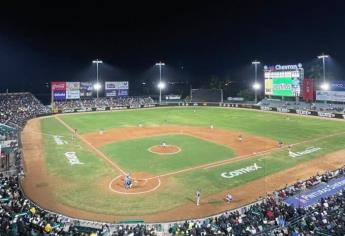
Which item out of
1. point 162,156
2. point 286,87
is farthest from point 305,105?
point 162,156

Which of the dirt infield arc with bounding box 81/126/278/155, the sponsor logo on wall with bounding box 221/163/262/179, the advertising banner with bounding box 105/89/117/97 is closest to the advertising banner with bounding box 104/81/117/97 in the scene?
the advertising banner with bounding box 105/89/117/97

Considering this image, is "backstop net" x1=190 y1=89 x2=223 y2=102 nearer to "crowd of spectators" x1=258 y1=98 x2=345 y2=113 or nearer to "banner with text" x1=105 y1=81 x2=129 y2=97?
"crowd of spectators" x1=258 y1=98 x2=345 y2=113

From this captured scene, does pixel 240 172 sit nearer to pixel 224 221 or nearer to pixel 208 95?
pixel 224 221

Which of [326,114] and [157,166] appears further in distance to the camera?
[326,114]

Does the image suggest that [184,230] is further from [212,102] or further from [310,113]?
[212,102]

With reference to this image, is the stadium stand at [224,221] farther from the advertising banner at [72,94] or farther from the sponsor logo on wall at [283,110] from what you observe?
the advertising banner at [72,94]

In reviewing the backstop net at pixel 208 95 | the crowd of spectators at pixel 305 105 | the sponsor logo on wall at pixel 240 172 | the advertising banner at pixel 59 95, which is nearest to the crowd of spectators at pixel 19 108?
the advertising banner at pixel 59 95
